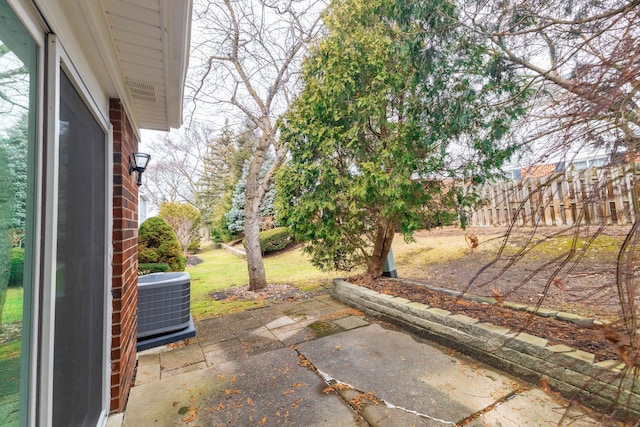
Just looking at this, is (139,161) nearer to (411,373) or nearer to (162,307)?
(162,307)

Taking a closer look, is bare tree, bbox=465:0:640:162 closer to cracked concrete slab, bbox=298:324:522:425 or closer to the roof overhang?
cracked concrete slab, bbox=298:324:522:425

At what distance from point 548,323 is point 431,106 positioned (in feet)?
9.61

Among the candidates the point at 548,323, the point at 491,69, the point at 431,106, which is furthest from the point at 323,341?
the point at 491,69

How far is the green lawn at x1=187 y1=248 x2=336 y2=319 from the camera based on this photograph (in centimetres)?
561

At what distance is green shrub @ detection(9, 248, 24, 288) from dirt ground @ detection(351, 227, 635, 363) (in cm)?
195

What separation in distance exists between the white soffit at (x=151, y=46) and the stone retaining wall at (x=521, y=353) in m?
2.97

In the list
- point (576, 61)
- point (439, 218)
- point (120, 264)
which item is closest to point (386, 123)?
point (439, 218)

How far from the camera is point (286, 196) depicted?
17.0 ft

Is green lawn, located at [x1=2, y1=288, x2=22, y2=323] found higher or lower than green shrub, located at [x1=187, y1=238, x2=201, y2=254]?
higher

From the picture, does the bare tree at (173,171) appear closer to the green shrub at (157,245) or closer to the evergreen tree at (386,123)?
the green shrub at (157,245)

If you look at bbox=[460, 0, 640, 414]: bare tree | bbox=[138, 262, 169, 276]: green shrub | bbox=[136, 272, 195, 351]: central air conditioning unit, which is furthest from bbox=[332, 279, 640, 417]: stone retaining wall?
bbox=[138, 262, 169, 276]: green shrub

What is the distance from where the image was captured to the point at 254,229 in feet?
23.3

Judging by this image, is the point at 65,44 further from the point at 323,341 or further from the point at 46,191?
the point at 323,341

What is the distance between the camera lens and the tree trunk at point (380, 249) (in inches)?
208
